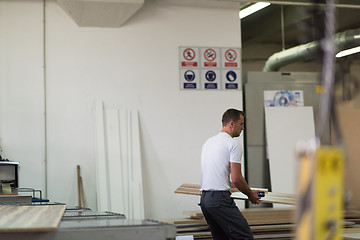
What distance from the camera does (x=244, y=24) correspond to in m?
10.4

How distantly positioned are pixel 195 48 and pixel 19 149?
2545mm

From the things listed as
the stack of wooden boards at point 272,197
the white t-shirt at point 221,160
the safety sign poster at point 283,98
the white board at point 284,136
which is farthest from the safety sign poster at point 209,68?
the white t-shirt at point 221,160

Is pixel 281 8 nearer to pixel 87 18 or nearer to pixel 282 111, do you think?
pixel 282 111

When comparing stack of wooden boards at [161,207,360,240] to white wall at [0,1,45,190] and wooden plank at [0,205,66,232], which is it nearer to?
white wall at [0,1,45,190]

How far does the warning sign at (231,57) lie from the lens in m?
7.38

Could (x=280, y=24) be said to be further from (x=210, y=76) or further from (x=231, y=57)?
(x=210, y=76)

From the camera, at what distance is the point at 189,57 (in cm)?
725

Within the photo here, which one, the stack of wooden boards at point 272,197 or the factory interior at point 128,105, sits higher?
the factory interior at point 128,105

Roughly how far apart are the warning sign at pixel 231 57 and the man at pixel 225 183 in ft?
10.5

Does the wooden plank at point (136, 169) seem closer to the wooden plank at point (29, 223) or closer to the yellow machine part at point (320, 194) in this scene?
the wooden plank at point (29, 223)

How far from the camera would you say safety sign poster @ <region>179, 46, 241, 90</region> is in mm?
7238

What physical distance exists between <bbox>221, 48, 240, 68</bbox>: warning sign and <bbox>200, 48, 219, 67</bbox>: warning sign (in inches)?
3.9

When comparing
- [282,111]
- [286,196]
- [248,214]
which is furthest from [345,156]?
[282,111]

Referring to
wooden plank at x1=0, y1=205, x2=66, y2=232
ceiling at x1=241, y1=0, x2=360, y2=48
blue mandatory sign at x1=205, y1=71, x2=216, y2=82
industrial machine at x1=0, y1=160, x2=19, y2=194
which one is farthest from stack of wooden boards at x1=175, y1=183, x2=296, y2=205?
ceiling at x1=241, y1=0, x2=360, y2=48
